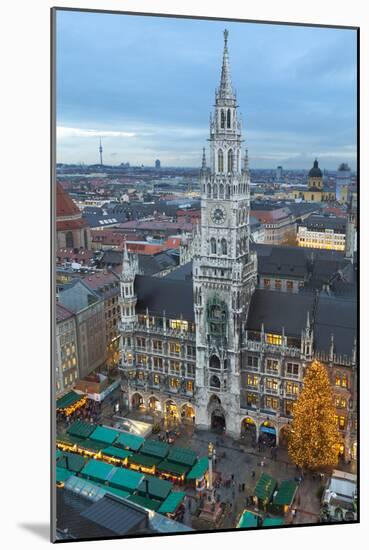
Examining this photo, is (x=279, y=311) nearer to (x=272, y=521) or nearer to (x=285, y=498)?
(x=285, y=498)

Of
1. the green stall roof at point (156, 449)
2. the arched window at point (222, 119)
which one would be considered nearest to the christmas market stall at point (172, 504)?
the green stall roof at point (156, 449)

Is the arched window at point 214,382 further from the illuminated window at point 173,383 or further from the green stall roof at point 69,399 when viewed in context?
the green stall roof at point 69,399

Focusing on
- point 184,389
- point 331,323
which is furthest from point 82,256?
point 331,323

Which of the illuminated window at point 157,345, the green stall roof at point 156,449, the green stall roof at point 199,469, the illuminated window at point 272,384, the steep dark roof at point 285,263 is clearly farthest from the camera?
the steep dark roof at point 285,263

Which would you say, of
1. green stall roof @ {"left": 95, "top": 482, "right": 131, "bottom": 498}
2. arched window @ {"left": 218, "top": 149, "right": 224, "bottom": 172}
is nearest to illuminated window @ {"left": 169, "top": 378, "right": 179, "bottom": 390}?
green stall roof @ {"left": 95, "top": 482, "right": 131, "bottom": 498}

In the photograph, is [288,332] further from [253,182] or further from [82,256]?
[82,256]
